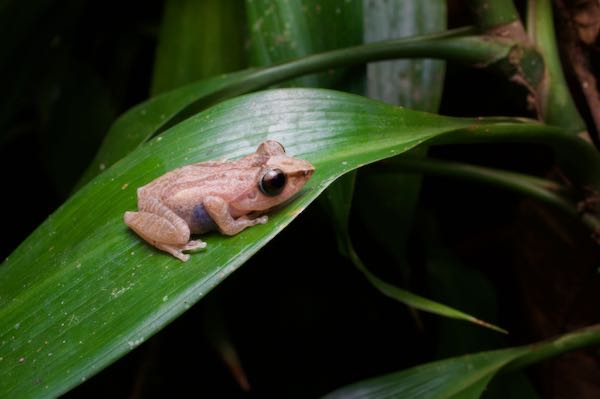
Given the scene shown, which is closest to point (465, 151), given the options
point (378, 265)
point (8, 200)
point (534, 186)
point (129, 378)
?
point (378, 265)

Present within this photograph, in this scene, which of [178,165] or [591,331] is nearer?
[178,165]

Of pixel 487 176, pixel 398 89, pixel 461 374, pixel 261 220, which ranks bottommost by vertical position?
pixel 461 374

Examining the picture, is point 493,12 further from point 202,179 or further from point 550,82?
point 202,179

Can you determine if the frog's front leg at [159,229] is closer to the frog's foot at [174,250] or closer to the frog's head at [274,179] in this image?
the frog's foot at [174,250]

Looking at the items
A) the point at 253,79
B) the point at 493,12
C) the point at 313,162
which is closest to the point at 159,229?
the point at 313,162

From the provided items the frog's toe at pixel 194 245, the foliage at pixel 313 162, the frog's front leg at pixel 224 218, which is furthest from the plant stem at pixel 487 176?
the frog's toe at pixel 194 245

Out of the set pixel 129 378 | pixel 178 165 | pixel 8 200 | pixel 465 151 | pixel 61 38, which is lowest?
pixel 129 378

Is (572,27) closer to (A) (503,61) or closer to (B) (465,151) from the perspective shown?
(A) (503,61)
